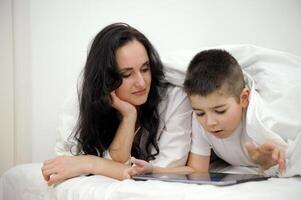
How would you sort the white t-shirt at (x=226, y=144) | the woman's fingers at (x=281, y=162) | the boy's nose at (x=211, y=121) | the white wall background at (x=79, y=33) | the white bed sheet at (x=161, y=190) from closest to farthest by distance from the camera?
the white bed sheet at (x=161, y=190) < the woman's fingers at (x=281, y=162) < the boy's nose at (x=211, y=121) < the white t-shirt at (x=226, y=144) < the white wall background at (x=79, y=33)

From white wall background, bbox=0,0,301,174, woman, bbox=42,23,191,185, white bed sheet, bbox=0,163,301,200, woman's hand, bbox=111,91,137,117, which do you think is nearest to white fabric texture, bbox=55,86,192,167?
woman, bbox=42,23,191,185

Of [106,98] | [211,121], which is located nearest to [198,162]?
[211,121]

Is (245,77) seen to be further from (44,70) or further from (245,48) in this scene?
(44,70)

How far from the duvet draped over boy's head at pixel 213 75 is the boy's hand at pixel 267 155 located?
15cm

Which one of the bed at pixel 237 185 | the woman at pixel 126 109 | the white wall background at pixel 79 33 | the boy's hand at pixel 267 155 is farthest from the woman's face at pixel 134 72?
the white wall background at pixel 79 33

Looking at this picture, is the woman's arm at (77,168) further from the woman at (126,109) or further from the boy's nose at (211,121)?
the boy's nose at (211,121)

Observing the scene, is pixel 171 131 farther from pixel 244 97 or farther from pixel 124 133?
pixel 244 97

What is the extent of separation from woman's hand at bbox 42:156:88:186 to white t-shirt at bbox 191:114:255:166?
0.34m

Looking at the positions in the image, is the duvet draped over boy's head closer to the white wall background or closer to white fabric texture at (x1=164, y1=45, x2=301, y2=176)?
white fabric texture at (x1=164, y1=45, x2=301, y2=176)

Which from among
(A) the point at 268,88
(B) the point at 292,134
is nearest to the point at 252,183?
(B) the point at 292,134

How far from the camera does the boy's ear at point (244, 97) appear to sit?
0.96 metres

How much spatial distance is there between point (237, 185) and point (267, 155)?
0.21 m

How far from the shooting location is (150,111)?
3.89ft

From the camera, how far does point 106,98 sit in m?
1.12
